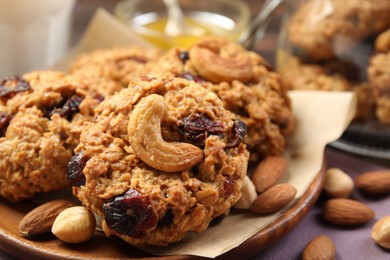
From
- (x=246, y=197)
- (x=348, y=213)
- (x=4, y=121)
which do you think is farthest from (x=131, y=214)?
(x=348, y=213)

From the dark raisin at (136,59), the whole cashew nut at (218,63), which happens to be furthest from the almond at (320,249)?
the dark raisin at (136,59)

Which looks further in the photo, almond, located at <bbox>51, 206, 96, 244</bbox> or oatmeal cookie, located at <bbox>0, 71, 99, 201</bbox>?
oatmeal cookie, located at <bbox>0, 71, 99, 201</bbox>

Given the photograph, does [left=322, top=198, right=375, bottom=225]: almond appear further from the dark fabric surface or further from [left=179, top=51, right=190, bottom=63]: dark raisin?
[left=179, top=51, right=190, bottom=63]: dark raisin

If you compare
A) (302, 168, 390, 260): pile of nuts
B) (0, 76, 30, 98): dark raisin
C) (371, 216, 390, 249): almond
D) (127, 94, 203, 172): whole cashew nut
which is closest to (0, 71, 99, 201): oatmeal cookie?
(0, 76, 30, 98): dark raisin

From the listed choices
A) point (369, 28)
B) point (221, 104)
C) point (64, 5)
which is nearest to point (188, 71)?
point (221, 104)

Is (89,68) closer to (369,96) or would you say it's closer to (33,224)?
(33,224)

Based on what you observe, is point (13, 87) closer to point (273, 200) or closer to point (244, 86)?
point (244, 86)
